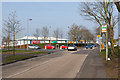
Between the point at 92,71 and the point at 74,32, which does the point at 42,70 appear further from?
the point at 74,32

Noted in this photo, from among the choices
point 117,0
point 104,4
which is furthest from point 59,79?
point 104,4

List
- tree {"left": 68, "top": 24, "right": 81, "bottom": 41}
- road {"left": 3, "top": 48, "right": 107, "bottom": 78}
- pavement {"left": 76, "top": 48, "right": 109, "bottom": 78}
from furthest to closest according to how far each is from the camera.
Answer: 1. tree {"left": 68, "top": 24, "right": 81, "bottom": 41}
2. road {"left": 3, "top": 48, "right": 107, "bottom": 78}
3. pavement {"left": 76, "top": 48, "right": 109, "bottom": 78}

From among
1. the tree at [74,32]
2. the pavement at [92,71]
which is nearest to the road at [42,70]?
the pavement at [92,71]

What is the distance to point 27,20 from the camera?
38812 mm

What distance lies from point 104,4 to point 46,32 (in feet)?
188

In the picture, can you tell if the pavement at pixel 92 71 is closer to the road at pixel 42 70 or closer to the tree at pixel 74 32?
the road at pixel 42 70

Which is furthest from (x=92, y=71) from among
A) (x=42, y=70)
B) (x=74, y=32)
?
(x=74, y=32)

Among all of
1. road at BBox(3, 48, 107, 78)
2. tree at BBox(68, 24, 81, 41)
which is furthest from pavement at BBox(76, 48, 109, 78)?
tree at BBox(68, 24, 81, 41)

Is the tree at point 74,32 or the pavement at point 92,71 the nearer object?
the pavement at point 92,71

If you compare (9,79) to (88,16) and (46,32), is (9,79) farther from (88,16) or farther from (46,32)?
(46,32)

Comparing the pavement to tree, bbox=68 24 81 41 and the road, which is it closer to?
the road

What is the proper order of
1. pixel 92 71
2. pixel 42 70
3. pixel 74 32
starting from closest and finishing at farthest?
pixel 92 71 < pixel 42 70 < pixel 74 32

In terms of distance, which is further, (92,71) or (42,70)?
(42,70)

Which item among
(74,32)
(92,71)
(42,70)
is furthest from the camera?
(74,32)
